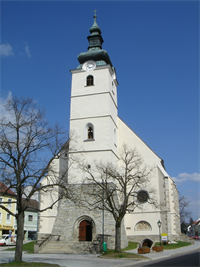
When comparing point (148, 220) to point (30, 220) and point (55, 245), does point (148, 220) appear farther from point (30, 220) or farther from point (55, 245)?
point (30, 220)

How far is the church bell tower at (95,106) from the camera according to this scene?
2481 cm

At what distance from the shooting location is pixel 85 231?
22062 mm

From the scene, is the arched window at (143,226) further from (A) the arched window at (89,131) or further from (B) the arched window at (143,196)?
(A) the arched window at (89,131)

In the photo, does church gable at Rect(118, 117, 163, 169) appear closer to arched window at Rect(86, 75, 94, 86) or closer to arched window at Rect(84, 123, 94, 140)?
arched window at Rect(84, 123, 94, 140)

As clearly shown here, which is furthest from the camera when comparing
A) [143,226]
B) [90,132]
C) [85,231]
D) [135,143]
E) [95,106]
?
[135,143]

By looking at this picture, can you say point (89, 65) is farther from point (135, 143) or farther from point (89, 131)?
point (135, 143)

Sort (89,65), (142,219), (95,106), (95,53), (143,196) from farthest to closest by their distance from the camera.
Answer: (95,53), (89,65), (95,106), (143,196), (142,219)

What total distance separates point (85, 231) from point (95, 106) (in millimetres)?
11199

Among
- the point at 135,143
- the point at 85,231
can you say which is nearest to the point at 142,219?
the point at 85,231

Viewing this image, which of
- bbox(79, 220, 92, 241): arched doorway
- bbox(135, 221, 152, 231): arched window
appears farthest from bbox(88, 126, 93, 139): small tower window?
bbox(135, 221, 152, 231): arched window

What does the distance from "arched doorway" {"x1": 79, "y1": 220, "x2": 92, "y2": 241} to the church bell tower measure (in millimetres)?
Answer: 5136

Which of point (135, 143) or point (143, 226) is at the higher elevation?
point (135, 143)

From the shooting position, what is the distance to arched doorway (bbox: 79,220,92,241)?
2202 centimetres

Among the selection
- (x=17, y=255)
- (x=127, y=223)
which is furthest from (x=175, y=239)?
(x=17, y=255)
